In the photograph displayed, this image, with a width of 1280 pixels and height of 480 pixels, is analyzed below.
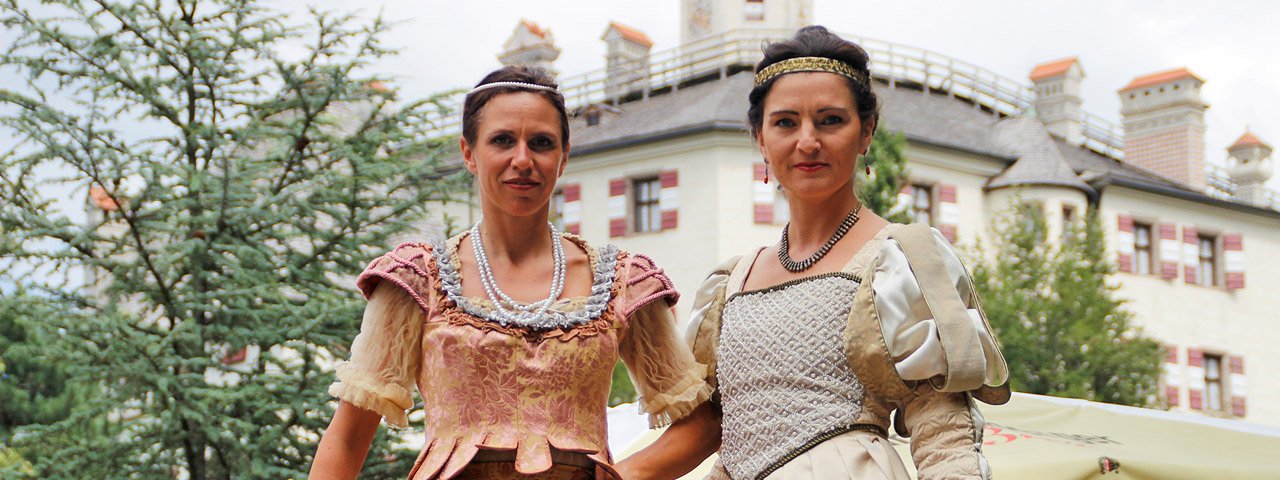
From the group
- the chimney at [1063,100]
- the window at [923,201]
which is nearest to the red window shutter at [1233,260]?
the chimney at [1063,100]

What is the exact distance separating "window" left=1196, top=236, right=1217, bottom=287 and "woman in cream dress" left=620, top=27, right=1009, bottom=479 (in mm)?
33225

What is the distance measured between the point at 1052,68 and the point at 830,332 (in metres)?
35.7

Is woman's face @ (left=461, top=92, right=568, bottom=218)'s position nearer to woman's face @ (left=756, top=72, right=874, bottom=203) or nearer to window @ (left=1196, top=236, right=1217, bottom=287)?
woman's face @ (left=756, top=72, right=874, bottom=203)

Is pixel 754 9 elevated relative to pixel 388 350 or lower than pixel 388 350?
elevated

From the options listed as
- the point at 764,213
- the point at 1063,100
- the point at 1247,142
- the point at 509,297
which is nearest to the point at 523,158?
the point at 509,297

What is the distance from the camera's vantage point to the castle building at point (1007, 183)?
30.2 m

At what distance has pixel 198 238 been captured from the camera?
1122 cm

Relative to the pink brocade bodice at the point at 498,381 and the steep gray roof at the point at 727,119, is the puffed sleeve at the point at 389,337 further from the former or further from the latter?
the steep gray roof at the point at 727,119

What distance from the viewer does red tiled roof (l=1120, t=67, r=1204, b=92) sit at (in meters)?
→ 39.1

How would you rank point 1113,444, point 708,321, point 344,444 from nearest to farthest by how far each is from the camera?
point 344,444 < point 708,321 < point 1113,444

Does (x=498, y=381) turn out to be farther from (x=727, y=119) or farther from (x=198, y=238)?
(x=727, y=119)

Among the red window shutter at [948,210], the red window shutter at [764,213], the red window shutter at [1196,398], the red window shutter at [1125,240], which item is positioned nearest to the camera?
the red window shutter at [764,213]

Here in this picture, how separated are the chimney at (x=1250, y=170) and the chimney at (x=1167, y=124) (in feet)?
5.65

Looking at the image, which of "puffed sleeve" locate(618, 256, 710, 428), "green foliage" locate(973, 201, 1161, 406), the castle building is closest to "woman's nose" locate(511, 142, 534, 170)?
"puffed sleeve" locate(618, 256, 710, 428)
